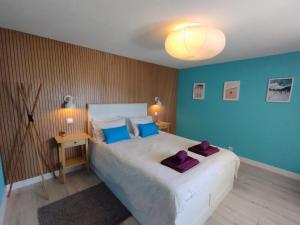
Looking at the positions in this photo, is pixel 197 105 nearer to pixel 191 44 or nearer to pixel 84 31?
pixel 191 44

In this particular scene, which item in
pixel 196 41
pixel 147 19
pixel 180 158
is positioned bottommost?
pixel 180 158

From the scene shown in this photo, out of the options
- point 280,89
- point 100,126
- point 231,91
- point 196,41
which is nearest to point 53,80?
point 100,126

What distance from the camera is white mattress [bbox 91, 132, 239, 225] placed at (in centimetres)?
137

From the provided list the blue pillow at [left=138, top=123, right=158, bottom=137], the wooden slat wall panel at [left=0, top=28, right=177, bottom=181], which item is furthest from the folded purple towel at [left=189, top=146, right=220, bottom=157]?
the wooden slat wall panel at [left=0, top=28, right=177, bottom=181]

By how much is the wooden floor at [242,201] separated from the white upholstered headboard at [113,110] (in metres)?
1.06

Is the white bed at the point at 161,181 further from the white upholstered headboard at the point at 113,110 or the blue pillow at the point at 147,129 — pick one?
the white upholstered headboard at the point at 113,110

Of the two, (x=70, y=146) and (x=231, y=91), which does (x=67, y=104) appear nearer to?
(x=70, y=146)

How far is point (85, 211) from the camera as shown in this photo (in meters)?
1.83

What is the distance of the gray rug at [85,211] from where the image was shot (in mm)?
1691

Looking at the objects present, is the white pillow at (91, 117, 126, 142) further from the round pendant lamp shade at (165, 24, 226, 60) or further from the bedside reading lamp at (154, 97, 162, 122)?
the round pendant lamp shade at (165, 24, 226, 60)

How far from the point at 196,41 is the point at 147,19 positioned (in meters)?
0.65

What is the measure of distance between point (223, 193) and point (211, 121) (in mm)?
2134

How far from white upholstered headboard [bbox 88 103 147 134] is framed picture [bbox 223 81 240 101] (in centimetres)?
207

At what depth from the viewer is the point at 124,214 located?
179cm
